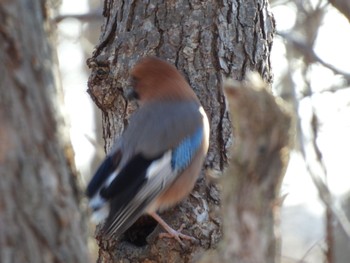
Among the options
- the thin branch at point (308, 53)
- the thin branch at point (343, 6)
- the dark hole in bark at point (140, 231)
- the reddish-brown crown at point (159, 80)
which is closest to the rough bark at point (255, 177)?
the thin branch at point (343, 6)

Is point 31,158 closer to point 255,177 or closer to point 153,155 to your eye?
point 255,177

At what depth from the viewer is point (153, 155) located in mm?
4539

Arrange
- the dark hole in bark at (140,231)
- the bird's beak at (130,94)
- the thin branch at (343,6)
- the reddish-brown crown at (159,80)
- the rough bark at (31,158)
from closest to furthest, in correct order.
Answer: the rough bark at (31,158) → the thin branch at (343,6) → the dark hole in bark at (140,231) → the reddish-brown crown at (159,80) → the bird's beak at (130,94)

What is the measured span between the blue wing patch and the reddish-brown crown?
0.74 ft

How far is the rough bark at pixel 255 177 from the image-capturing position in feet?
8.79

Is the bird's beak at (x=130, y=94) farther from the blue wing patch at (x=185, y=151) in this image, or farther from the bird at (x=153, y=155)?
the blue wing patch at (x=185, y=151)

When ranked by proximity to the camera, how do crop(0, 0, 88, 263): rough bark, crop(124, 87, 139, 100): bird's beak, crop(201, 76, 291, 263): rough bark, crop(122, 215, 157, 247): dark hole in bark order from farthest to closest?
crop(124, 87, 139, 100): bird's beak
crop(122, 215, 157, 247): dark hole in bark
crop(201, 76, 291, 263): rough bark
crop(0, 0, 88, 263): rough bark

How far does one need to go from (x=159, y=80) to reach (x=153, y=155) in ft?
1.75

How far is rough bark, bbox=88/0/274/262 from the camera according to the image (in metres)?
4.76

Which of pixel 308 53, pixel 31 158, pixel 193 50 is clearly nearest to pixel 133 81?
pixel 193 50

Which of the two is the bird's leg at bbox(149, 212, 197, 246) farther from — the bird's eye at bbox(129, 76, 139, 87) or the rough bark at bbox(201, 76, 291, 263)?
the rough bark at bbox(201, 76, 291, 263)

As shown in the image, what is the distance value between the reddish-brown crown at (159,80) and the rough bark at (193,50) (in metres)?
0.09

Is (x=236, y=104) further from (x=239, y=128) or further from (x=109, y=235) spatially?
(x=109, y=235)

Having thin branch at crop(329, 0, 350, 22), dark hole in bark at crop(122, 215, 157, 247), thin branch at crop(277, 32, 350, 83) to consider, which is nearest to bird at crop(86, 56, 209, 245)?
dark hole in bark at crop(122, 215, 157, 247)
